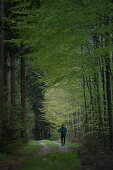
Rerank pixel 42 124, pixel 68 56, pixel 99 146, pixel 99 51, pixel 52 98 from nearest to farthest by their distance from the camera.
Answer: pixel 99 51 → pixel 68 56 → pixel 99 146 → pixel 52 98 → pixel 42 124

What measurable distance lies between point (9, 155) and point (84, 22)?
6724 mm

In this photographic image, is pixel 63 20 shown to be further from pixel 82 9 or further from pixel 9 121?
pixel 9 121

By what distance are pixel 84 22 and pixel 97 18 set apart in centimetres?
54

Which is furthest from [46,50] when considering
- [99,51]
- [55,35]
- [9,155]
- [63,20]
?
[9,155]

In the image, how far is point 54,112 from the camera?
32062 mm

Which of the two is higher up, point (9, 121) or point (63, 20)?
point (63, 20)

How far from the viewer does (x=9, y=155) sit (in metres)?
9.65

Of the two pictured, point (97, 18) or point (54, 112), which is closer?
point (97, 18)

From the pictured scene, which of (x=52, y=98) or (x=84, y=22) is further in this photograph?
(x=52, y=98)

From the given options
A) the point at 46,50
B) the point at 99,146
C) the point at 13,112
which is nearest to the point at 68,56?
the point at 46,50

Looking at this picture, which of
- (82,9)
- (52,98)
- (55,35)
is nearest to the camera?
(82,9)

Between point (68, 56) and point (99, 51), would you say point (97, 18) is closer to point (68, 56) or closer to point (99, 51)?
point (99, 51)

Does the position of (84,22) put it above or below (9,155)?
above

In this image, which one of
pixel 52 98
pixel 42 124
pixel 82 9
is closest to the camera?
pixel 82 9
